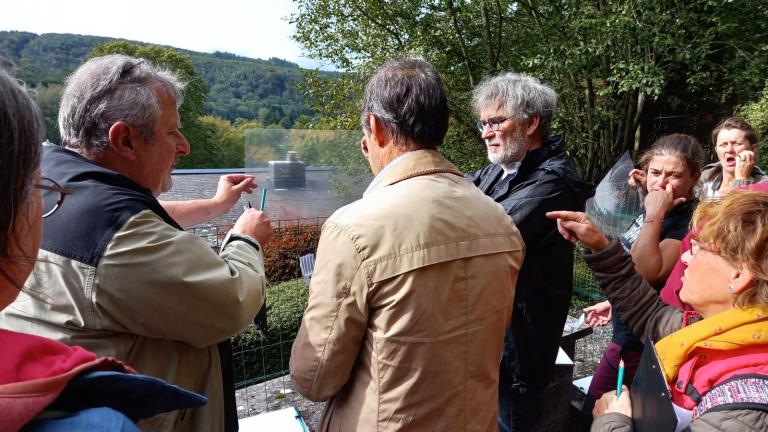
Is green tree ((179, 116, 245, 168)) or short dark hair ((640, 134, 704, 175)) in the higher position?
short dark hair ((640, 134, 704, 175))

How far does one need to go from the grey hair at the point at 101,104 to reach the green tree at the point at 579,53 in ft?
20.2

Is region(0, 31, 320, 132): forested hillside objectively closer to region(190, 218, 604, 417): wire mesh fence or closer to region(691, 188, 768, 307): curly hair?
region(190, 218, 604, 417): wire mesh fence

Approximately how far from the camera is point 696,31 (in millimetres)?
7352

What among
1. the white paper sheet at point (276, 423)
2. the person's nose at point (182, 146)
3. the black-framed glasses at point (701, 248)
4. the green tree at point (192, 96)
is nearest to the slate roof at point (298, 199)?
the person's nose at point (182, 146)

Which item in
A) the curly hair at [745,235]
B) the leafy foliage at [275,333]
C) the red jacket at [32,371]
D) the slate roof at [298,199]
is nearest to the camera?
the red jacket at [32,371]

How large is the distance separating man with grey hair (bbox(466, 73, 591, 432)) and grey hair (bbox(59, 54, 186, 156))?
155cm

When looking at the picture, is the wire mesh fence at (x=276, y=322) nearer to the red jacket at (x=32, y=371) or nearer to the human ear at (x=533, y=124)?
the human ear at (x=533, y=124)

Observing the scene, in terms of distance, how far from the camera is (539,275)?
7.45ft

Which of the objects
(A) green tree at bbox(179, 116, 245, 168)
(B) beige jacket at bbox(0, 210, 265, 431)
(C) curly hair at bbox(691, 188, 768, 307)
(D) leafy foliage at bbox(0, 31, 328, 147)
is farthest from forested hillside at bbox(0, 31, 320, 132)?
(C) curly hair at bbox(691, 188, 768, 307)

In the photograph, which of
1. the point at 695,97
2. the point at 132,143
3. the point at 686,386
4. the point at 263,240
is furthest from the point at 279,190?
the point at 695,97

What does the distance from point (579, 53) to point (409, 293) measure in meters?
7.62

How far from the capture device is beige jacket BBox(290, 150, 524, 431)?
138cm

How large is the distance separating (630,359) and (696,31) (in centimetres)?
688

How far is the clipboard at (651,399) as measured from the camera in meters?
1.31
